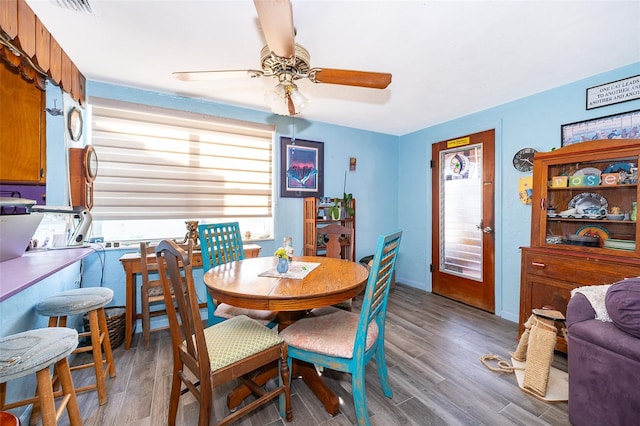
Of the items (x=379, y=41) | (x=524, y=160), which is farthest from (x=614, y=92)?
(x=379, y=41)

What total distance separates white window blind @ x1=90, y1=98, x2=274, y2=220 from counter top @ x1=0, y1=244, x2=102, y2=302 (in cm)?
83

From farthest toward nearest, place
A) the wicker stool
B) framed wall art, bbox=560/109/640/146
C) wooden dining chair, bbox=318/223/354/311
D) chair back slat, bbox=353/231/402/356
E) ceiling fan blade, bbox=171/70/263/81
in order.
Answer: wooden dining chair, bbox=318/223/354/311 → framed wall art, bbox=560/109/640/146 → ceiling fan blade, bbox=171/70/263/81 → chair back slat, bbox=353/231/402/356 → the wicker stool

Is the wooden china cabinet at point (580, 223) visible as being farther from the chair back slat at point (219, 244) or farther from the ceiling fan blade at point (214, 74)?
the chair back slat at point (219, 244)

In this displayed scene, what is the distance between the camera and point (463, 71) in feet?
7.54

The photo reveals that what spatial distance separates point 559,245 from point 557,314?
67 cm

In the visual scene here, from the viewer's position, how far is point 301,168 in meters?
3.54

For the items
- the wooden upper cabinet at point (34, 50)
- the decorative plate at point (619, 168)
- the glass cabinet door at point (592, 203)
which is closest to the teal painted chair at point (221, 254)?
the wooden upper cabinet at point (34, 50)

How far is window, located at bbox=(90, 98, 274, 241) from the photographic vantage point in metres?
2.56

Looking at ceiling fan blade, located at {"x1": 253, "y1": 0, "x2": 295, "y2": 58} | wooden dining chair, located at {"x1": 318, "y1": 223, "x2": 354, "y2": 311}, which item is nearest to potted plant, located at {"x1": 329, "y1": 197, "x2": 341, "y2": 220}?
wooden dining chair, located at {"x1": 318, "y1": 223, "x2": 354, "y2": 311}

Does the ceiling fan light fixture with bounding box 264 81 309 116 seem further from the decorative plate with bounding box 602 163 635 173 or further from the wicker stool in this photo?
the decorative plate with bounding box 602 163 635 173

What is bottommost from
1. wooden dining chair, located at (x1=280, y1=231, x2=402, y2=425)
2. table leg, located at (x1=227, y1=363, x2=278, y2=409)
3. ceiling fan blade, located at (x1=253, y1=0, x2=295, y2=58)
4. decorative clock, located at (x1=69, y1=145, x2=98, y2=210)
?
table leg, located at (x1=227, y1=363, x2=278, y2=409)

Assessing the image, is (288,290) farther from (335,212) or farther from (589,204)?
(589,204)

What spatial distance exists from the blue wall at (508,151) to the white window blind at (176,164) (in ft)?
7.49

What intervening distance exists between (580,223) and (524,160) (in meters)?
0.80
